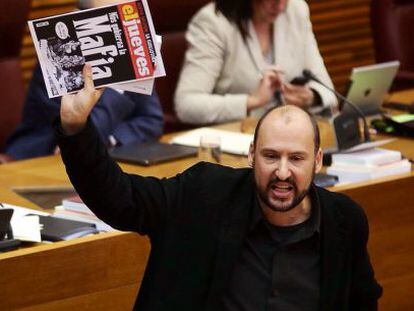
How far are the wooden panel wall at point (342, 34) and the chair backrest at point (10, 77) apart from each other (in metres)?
2.62

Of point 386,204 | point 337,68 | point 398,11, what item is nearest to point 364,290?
point 386,204

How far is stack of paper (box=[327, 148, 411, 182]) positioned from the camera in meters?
3.78

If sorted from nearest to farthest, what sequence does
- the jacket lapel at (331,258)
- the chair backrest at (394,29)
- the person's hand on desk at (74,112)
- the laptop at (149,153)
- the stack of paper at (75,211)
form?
the person's hand on desk at (74,112)
the jacket lapel at (331,258)
the stack of paper at (75,211)
the laptop at (149,153)
the chair backrest at (394,29)

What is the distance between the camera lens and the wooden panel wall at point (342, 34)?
712cm

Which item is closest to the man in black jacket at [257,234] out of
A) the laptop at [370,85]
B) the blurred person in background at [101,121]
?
the blurred person in background at [101,121]

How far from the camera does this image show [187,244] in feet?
8.50

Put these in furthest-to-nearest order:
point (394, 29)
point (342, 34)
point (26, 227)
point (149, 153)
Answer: point (342, 34) < point (394, 29) < point (149, 153) < point (26, 227)

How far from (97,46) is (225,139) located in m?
1.81

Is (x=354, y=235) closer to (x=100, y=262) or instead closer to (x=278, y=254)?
(x=278, y=254)

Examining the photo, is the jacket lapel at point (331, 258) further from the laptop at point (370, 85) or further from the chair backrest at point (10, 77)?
the chair backrest at point (10, 77)

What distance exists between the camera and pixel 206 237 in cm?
259

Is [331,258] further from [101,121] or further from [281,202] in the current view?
[101,121]

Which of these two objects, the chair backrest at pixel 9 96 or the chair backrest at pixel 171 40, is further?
the chair backrest at pixel 171 40

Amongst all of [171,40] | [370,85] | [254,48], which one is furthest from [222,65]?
[370,85]
